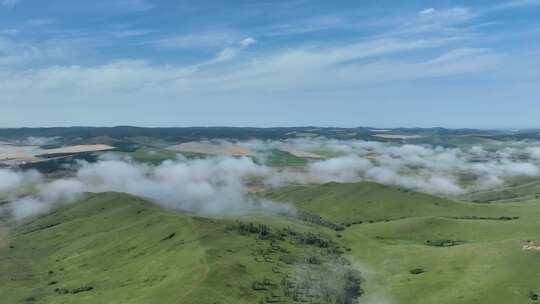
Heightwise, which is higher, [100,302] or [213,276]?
[213,276]

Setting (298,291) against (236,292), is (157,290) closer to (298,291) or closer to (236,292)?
(236,292)

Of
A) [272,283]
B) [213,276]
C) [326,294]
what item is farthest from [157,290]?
[326,294]

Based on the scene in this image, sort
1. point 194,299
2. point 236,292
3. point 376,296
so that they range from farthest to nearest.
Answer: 1. point 376,296
2. point 236,292
3. point 194,299

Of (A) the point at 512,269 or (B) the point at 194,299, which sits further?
(A) the point at 512,269

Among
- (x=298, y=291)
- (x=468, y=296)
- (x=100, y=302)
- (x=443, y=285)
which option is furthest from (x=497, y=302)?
(x=100, y=302)

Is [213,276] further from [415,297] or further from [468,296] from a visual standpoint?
[468,296]

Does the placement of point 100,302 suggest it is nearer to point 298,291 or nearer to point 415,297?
point 298,291

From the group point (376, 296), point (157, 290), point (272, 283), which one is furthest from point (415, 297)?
point (157, 290)

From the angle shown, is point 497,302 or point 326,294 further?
point 326,294

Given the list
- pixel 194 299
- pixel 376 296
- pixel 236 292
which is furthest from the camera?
pixel 376 296
